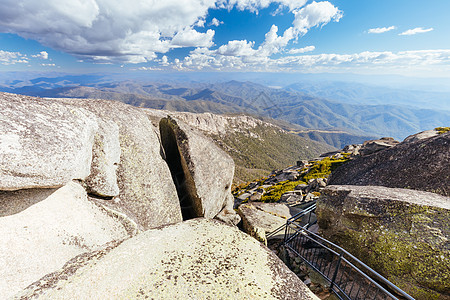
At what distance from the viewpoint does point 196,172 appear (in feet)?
45.7

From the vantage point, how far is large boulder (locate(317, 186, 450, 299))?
6988 millimetres

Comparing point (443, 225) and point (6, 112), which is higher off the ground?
point (6, 112)

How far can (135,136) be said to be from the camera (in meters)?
12.7

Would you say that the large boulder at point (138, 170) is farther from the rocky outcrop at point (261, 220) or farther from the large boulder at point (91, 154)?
the rocky outcrop at point (261, 220)

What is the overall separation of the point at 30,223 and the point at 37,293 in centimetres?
294

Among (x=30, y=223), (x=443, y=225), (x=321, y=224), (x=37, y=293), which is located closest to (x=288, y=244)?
(x=321, y=224)

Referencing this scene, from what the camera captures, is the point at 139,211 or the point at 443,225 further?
the point at 139,211

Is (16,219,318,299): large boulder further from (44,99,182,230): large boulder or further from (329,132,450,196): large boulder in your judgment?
(329,132,450,196): large boulder

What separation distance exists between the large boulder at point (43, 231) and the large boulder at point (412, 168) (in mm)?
15629

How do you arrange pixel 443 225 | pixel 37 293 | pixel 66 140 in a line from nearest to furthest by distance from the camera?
pixel 37 293
pixel 443 225
pixel 66 140

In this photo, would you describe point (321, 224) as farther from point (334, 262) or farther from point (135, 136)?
point (135, 136)

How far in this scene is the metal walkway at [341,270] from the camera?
7543mm

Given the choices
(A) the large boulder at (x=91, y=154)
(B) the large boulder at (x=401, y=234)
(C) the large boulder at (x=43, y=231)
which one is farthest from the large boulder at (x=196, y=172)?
(B) the large boulder at (x=401, y=234)

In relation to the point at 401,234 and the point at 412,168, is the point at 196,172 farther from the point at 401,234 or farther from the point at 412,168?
the point at 412,168
